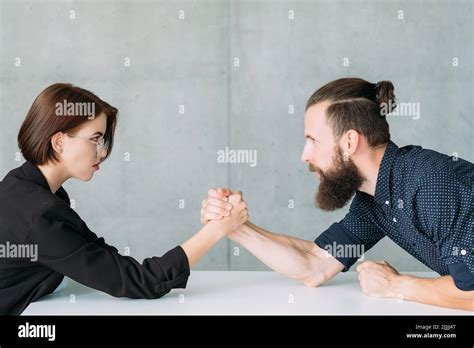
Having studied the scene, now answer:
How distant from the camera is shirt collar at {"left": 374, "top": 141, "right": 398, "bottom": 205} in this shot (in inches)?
83.1

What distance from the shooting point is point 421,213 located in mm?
1963

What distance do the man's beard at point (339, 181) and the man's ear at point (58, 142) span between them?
33.5 inches

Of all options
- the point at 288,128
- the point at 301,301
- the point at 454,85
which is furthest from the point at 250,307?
the point at 454,85

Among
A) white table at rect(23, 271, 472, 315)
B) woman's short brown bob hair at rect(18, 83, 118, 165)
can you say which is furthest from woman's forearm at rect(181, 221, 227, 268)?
woman's short brown bob hair at rect(18, 83, 118, 165)

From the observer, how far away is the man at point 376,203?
1887 millimetres

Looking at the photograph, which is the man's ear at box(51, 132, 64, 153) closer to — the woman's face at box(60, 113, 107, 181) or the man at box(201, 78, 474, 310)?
the woman's face at box(60, 113, 107, 181)

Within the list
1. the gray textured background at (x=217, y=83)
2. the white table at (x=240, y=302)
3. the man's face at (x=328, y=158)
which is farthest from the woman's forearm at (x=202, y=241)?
the gray textured background at (x=217, y=83)

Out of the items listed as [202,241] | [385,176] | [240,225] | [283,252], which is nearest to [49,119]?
[202,241]

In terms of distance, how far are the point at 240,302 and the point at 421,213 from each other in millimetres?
586

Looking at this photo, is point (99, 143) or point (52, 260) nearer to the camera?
point (52, 260)

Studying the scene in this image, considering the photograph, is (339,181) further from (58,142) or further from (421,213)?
(58,142)

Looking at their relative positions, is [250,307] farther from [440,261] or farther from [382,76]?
[382,76]
